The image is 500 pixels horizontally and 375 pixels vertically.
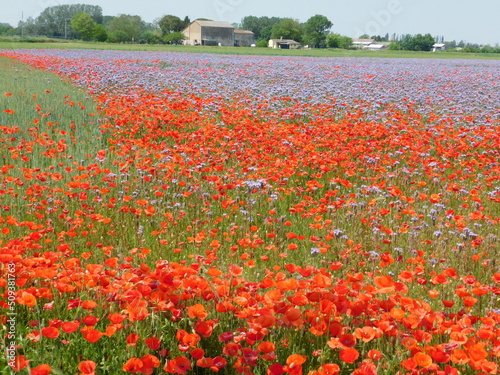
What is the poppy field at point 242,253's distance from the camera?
249 cm

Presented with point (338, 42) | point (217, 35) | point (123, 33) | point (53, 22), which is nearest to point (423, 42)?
point (338, 42)

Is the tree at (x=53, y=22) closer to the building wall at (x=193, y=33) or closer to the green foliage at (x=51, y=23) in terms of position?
the green foliage at (x=51, y=23)

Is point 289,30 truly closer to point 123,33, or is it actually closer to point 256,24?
point 123,33

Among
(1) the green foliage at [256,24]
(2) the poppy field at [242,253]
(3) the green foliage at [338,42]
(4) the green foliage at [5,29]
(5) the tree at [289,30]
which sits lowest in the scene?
(2) the poppy field at [242,253]

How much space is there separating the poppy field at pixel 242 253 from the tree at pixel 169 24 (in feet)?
361

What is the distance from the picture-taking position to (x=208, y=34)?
110438 millimetres

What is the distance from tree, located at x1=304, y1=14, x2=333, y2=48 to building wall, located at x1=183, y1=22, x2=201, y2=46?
23.4 meters

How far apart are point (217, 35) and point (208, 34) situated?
313 centimetres

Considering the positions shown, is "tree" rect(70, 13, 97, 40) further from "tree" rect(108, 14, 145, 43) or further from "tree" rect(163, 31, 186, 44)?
"tree" rect(163, 31, 186, 44)

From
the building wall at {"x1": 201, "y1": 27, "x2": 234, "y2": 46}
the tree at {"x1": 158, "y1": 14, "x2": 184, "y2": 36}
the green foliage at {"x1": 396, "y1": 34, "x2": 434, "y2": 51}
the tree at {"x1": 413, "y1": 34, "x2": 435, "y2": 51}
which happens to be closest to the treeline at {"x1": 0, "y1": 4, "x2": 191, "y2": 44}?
the building wall at {"x1": 201, "y1": 27, "x2": 234, "y2": 46}

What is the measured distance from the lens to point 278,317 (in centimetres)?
271

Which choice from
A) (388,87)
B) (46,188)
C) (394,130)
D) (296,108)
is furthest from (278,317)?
(388,87)

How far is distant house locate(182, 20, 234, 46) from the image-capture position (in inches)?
4316

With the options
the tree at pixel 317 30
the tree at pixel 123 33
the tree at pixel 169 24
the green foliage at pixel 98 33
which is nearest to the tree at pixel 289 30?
the tree at pixel 317 30
